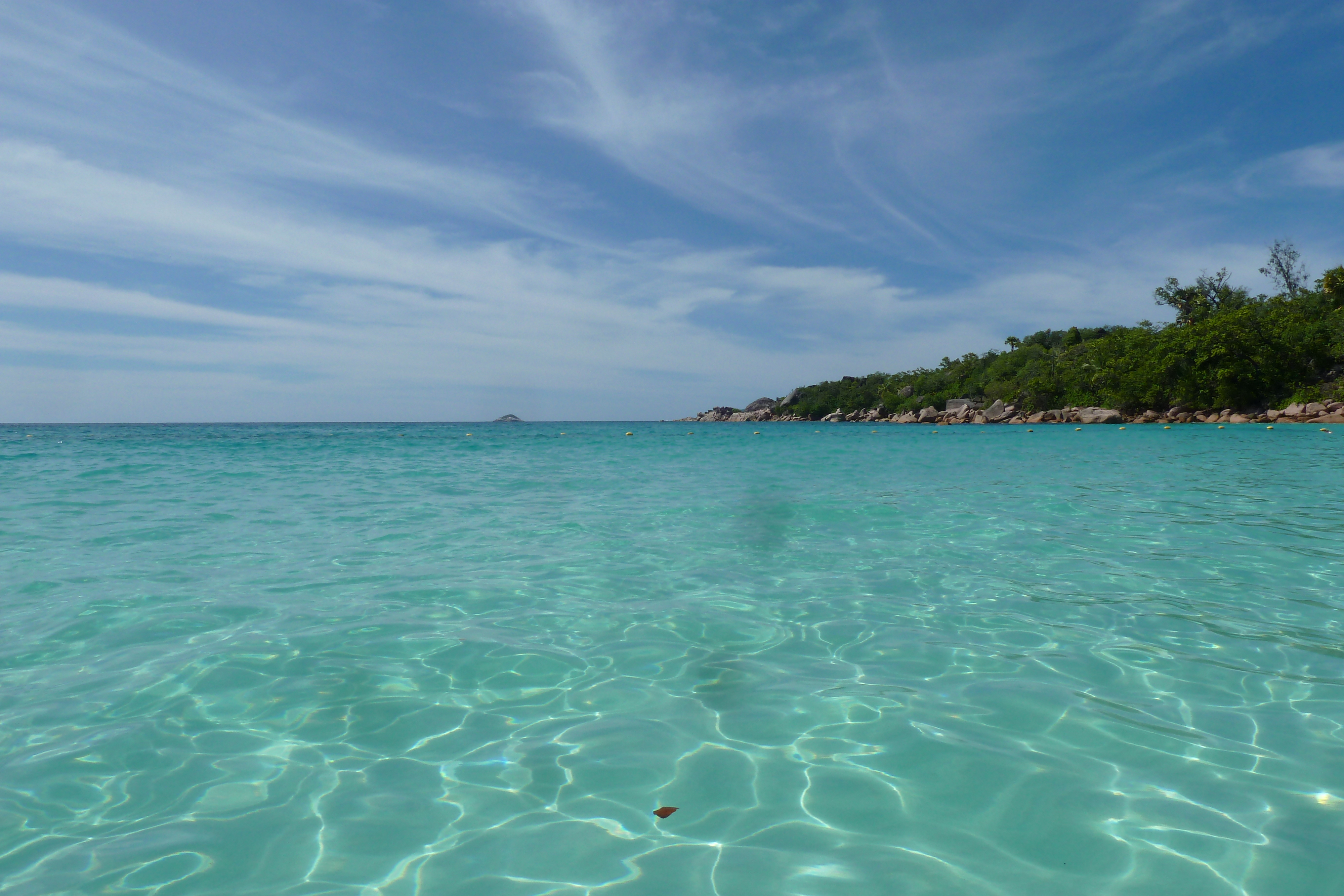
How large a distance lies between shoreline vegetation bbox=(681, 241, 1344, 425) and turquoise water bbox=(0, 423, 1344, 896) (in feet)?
136

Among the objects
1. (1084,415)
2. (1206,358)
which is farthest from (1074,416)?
(1206,358)

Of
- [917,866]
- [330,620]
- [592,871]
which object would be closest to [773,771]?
[917,866]

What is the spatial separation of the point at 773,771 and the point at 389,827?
139cm

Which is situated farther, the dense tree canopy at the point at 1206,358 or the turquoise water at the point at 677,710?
the dense tree canopy at the point at 1206,358

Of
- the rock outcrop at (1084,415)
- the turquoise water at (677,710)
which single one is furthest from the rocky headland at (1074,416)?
the turquoise water at (677,710)

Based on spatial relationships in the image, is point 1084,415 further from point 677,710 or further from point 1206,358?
point 677,710

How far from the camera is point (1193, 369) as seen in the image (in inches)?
1729

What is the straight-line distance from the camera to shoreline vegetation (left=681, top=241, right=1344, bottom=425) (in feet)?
134

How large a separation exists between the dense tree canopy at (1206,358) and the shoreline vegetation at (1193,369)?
72 millimetres

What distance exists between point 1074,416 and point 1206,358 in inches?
340

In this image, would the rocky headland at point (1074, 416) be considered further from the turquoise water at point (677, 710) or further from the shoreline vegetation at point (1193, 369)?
the turquoise water at point (677, 710)

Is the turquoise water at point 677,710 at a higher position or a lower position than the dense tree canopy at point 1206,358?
lower

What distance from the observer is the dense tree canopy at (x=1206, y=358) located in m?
41.2

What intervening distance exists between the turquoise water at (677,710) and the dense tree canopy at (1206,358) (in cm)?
4517
